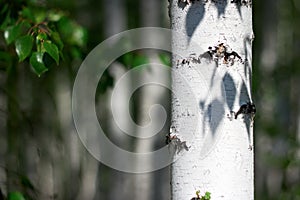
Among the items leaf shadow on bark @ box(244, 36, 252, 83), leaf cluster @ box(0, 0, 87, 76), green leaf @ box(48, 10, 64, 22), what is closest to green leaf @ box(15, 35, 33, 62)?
leaf cluster @ box(0, 0, 87, 76)

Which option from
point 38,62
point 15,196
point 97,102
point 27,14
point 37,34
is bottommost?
point 15,196

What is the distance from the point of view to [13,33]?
227 cm

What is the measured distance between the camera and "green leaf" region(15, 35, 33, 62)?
209 cm

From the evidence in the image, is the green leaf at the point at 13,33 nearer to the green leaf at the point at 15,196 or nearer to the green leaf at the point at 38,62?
the green leaf at the point at 38,62

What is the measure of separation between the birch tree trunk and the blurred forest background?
0.63 metres

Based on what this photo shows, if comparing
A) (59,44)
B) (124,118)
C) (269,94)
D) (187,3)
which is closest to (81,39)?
(59,44)

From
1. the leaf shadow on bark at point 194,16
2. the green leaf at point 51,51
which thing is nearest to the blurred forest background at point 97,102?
the green leaf at point 51,51

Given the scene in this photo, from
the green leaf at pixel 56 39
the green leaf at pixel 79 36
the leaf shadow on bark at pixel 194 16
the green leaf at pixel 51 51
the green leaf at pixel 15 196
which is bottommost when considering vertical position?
the green leaf at pixel 15 196

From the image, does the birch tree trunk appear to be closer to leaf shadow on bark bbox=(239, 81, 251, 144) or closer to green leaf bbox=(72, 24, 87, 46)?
leaf shadow on bark bbox=(239, 81, 251, 144)

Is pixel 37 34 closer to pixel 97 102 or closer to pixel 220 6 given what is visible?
pixel 220 6

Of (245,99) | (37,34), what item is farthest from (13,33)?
(245,99)

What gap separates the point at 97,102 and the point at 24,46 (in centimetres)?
306

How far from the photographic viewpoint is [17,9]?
8.50 ft

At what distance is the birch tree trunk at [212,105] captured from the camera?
1.51 m
